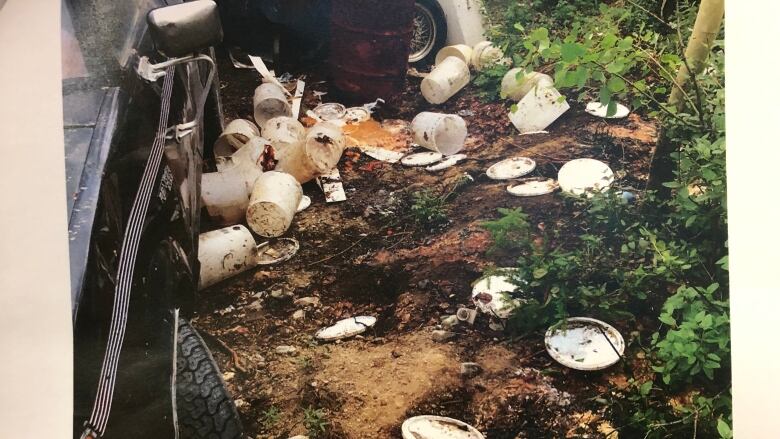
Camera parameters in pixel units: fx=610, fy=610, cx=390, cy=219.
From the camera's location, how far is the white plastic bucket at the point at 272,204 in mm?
1168

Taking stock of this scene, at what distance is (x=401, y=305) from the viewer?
45.1 inches

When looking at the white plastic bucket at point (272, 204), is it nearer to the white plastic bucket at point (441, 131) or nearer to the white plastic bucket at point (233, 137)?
the white plastic bucket at point (233, 137)

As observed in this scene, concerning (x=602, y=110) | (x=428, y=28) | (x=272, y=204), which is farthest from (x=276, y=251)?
(x=602, y=110)

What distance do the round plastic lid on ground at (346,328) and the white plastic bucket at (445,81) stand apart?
455 mm

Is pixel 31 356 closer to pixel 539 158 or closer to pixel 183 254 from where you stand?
pixel 183 254

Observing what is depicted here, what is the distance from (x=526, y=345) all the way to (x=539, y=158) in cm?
36

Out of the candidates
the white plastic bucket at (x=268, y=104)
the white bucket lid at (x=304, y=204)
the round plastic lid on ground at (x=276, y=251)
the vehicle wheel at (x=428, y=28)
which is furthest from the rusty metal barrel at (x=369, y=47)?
the round plastic lid on ground at (x=276, y=251)

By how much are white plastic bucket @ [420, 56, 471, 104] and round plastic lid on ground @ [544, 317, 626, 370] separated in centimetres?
50

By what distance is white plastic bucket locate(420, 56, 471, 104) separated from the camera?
121 centimetres

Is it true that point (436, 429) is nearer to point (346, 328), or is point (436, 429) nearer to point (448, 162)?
point (346, 328)

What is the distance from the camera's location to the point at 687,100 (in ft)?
3.81

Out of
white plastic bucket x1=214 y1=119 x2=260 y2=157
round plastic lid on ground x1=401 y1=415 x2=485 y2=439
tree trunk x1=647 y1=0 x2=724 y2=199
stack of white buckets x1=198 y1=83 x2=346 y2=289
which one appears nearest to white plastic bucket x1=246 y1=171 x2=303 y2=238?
stack of white buckets x1=198 y1=83 x2=346 y2=289

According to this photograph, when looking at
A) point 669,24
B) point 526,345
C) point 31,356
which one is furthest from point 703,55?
point 31,356

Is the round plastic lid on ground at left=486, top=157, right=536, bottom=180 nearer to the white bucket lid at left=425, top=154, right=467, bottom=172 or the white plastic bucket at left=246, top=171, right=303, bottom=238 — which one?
the white bucket lid at left=425, top=154, right=467, bottom=172
